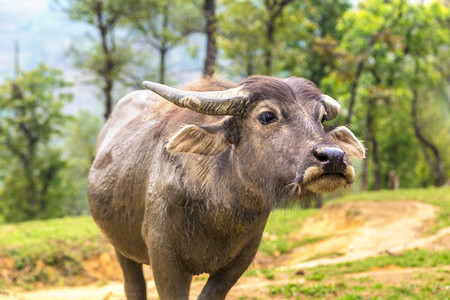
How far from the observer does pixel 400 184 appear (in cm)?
3438

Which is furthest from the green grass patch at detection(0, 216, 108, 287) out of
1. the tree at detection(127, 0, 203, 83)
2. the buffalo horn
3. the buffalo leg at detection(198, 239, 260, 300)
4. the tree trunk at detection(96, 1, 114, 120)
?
the tree at detection(127, 0, 203, 83)

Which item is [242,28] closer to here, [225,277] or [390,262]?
[390,262]

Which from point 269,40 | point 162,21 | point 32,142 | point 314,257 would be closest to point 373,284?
point 314,257

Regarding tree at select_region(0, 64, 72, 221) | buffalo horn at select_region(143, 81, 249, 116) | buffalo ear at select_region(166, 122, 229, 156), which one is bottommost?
tree at select_region(0, 64, 72, 221)

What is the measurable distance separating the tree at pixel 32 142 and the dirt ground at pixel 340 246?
15.1 meters

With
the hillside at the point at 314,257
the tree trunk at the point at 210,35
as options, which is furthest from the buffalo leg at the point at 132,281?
the tree trunk at the point at 210,35

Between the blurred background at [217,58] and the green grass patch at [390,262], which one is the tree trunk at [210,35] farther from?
the green grass patch at [390,262]

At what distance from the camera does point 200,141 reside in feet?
12.3

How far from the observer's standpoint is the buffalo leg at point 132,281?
5547 millimetres

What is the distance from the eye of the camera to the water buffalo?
344cm

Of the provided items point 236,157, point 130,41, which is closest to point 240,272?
point 236,157

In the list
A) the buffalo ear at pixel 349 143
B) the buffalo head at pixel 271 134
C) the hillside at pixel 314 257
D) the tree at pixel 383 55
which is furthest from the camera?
the tree at pixel 383 55

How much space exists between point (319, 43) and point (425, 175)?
18.7 meters

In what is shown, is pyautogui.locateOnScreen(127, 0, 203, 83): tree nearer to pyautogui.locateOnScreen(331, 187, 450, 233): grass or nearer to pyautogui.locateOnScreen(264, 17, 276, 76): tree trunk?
pyautogui.locateOnScreen(264, 17, 276, 76): tree trunk
